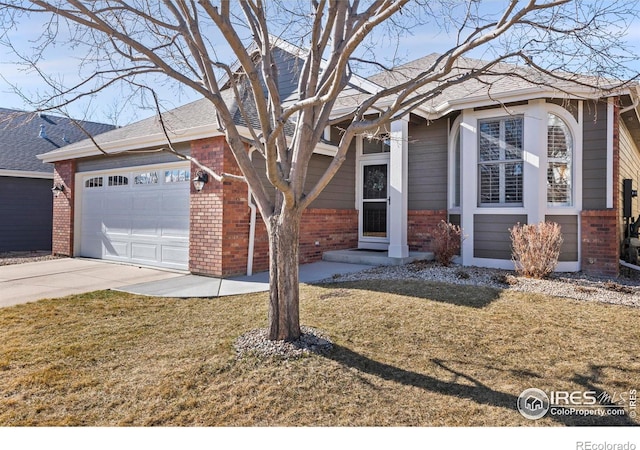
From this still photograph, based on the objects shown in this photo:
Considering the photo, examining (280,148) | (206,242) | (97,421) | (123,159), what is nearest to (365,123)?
(280,148)

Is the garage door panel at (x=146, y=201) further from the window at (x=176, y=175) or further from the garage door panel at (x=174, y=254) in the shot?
the garage door panel at (x=174, y=254)

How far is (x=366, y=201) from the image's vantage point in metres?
10.8

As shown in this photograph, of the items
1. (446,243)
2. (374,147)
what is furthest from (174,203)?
(446,243)

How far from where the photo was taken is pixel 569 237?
26.2 feet

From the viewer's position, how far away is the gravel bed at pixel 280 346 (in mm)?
3834

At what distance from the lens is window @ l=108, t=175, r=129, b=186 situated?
32.8 feet

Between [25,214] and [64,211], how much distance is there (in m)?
3.41

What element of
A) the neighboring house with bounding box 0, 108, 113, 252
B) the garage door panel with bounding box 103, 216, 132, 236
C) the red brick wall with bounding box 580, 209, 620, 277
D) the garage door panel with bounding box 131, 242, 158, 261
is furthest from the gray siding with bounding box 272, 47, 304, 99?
the neighboring house with bounding box 0, 108, 113, 252

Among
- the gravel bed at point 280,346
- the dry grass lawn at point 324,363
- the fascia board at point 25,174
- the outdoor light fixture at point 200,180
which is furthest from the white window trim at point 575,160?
the fascia board at point 25,174

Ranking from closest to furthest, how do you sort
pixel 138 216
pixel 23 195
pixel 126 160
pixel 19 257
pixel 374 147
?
pixel 138 216 < pixel 126 160 < pixel 374 147 < pixel 19 257 < pixel 23 195

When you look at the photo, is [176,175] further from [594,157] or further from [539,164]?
[594,157]

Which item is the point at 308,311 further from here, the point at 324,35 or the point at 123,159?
the point at 123,159

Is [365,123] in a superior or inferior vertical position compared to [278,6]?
inferior

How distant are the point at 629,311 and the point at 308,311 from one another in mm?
4110
